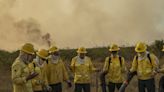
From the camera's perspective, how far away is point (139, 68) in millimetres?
18312

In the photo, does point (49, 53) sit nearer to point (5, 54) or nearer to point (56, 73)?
point (56, 73)

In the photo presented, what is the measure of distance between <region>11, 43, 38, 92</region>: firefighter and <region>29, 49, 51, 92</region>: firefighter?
198cm

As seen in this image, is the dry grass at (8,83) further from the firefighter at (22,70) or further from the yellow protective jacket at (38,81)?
the firefighter at (22,70)

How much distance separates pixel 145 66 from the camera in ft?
59.8

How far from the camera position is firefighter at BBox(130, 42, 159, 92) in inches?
715

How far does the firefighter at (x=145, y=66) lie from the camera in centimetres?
1816

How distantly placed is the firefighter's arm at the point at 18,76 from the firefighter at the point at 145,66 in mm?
5589

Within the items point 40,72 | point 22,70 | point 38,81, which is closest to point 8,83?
point 38,81

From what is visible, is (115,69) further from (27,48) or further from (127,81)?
(27,48)

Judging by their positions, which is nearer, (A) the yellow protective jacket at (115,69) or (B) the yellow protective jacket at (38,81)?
(B) the yellow protective jacket at (38,81)

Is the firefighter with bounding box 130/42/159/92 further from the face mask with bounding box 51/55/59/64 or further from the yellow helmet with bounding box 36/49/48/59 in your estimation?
the yellow helmet with bounding box 36/49/48/59

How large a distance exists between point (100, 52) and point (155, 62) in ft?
91.1

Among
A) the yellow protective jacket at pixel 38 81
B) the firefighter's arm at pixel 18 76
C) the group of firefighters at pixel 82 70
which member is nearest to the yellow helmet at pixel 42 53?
the group of firefighters at pixel 82 70

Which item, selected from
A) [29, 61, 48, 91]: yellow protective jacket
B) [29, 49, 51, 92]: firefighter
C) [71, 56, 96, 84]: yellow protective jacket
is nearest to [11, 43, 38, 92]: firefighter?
[29, 49, 51, 92]: firefighter
